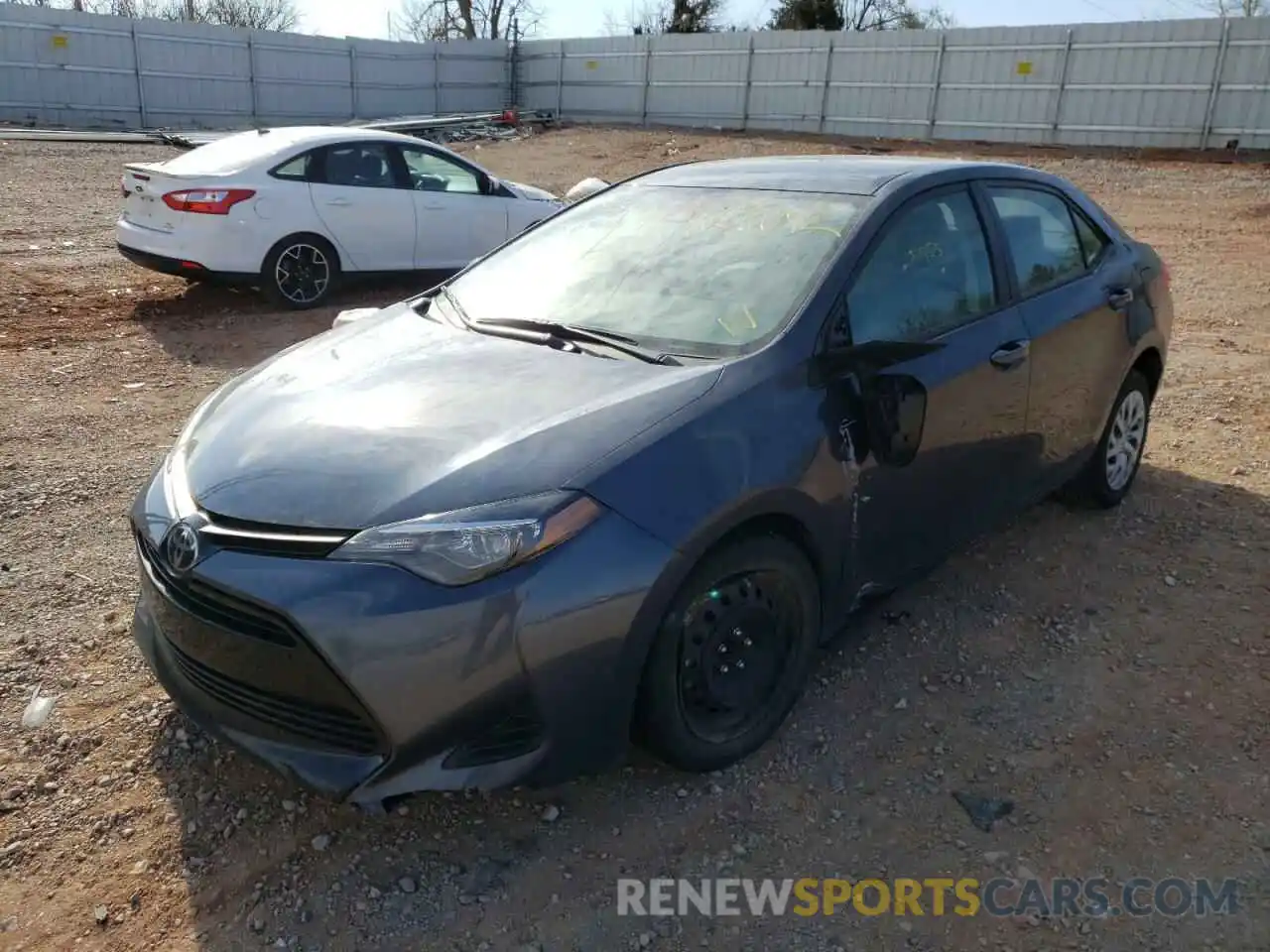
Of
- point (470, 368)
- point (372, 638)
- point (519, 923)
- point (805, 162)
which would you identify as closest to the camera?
point (372, 638)

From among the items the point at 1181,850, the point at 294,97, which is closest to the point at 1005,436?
the point at 1181,850

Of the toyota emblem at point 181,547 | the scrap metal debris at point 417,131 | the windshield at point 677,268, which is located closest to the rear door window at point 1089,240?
the windshield at point 677,268

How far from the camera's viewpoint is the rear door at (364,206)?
8867mm

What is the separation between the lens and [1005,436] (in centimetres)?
376

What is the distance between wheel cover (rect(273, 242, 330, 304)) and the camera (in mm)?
8672

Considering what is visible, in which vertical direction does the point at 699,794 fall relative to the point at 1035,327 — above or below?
below

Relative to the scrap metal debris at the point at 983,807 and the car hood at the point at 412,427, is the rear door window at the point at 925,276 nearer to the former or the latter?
the car hood at the point at 412,427

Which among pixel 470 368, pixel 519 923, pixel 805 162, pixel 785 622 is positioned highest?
pixel 805 162

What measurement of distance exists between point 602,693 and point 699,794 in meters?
0.60

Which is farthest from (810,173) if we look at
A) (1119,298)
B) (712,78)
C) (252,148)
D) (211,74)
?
(211,74)

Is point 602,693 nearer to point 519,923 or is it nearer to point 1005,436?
point 519,923

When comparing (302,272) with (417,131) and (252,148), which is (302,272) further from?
(417,131)

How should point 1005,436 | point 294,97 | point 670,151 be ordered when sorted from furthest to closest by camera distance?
point 294,97
point 670,151
point 1005,436

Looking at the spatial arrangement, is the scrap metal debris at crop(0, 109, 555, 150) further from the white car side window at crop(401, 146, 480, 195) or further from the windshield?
the windshield
